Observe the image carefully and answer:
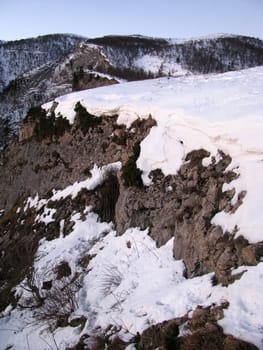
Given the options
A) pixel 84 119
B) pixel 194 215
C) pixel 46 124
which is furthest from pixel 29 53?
pixel 194 215

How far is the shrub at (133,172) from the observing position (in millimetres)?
10008

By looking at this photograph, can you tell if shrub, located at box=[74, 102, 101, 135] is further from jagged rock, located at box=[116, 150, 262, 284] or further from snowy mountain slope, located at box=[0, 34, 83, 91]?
snowy mountain slope, located at box=[0, 34, 83, 91]

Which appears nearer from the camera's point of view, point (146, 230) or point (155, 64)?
point (146, 230)

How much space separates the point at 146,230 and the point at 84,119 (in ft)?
21.0

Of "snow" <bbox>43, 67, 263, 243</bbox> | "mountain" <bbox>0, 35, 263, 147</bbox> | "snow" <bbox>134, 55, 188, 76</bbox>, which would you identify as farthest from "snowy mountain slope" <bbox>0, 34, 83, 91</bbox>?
"snow" <bbox>43, 67, 263, 243</bbox>

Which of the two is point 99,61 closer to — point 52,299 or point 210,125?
point 210,125

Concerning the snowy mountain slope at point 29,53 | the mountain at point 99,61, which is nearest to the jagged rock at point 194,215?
the mountain at point 99,61

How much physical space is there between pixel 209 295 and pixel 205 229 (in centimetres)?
155

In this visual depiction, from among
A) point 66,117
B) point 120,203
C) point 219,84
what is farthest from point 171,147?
point 66,117

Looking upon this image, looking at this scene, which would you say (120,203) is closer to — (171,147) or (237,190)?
(171,147)

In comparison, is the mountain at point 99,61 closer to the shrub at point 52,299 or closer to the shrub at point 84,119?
the shrub at point 84,119

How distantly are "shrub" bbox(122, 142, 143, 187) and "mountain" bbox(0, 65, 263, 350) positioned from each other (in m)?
0.03

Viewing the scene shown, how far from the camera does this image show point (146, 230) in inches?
370

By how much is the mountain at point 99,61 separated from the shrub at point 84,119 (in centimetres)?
3515
